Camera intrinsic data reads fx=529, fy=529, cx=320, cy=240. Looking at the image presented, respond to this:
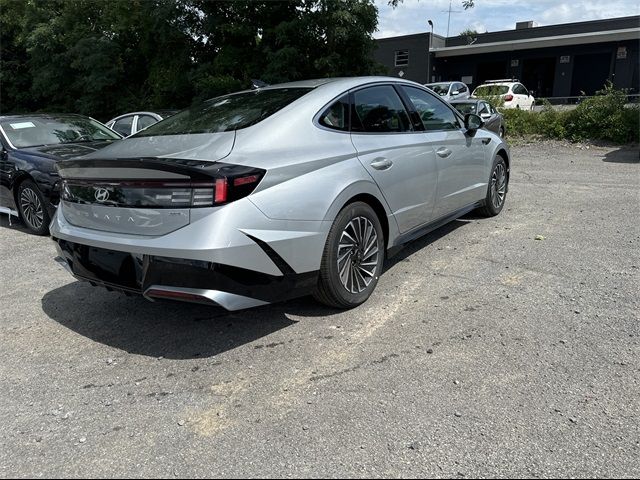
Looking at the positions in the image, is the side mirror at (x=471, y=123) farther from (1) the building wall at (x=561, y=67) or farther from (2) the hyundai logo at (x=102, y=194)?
(1) the building wall at (x=561, y=67)

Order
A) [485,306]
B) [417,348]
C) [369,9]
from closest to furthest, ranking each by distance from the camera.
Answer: [417,348], [485,306], [369,9]

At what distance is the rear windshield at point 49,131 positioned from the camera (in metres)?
7.00

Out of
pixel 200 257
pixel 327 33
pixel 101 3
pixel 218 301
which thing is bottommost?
pixel 218 301

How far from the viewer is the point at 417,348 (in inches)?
130

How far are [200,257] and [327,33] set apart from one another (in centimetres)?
1433

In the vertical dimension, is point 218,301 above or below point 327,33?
below

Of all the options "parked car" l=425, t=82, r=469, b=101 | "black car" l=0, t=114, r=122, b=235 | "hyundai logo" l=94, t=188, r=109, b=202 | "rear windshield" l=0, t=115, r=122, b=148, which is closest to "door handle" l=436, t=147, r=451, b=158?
"hyundai logo" l=94, t=188, r=109, b=202

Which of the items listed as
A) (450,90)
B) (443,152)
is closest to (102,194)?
(443,152)

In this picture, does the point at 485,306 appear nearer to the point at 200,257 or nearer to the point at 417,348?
the point at 417,348

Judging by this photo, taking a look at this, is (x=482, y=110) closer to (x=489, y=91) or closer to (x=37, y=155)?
(x=489, y=91)

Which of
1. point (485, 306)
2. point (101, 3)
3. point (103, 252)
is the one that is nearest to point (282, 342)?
point (103, 252)

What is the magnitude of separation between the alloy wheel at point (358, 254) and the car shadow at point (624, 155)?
9.90 m

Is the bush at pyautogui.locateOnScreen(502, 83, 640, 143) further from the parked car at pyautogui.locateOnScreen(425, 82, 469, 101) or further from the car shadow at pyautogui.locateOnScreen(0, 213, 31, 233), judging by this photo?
the car shadow at pyautogui.locateOnScreen(0, 213, 31, 233)

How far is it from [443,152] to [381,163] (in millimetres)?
1097
